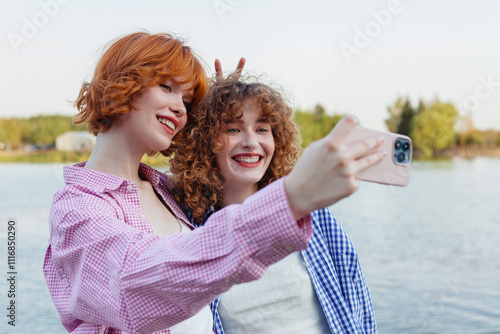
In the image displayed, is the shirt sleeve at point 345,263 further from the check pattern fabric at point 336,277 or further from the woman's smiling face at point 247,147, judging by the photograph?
the woman's smiling face at point 247,147

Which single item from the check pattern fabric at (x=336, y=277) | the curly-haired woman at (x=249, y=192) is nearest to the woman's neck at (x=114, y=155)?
the curly-haired woman at (x=249, y=192)

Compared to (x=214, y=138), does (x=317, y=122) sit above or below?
below

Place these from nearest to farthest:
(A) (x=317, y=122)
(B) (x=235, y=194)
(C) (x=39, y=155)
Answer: (B) (x=235, y=194) < (C) (x=39, y=155) < (A) (x=317, y=122)

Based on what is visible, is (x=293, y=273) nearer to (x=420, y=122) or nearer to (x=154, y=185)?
(x=154, y=185)

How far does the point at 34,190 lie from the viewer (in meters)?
24.6

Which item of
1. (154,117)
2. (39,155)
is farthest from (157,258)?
(39,155)

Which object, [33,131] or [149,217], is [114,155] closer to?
[149,217]

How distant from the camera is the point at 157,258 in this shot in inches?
38.1

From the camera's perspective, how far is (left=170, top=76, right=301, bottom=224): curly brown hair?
7.27 ft

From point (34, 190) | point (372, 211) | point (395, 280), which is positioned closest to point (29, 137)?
point (34, 190)

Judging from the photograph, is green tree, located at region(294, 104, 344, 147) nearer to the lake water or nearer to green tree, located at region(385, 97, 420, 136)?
green tree, located at region(385, 97, 420, 136)

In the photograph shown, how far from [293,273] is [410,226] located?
50.2 feet

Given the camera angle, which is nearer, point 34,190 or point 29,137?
point 34,190

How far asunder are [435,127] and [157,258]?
48.6 m
